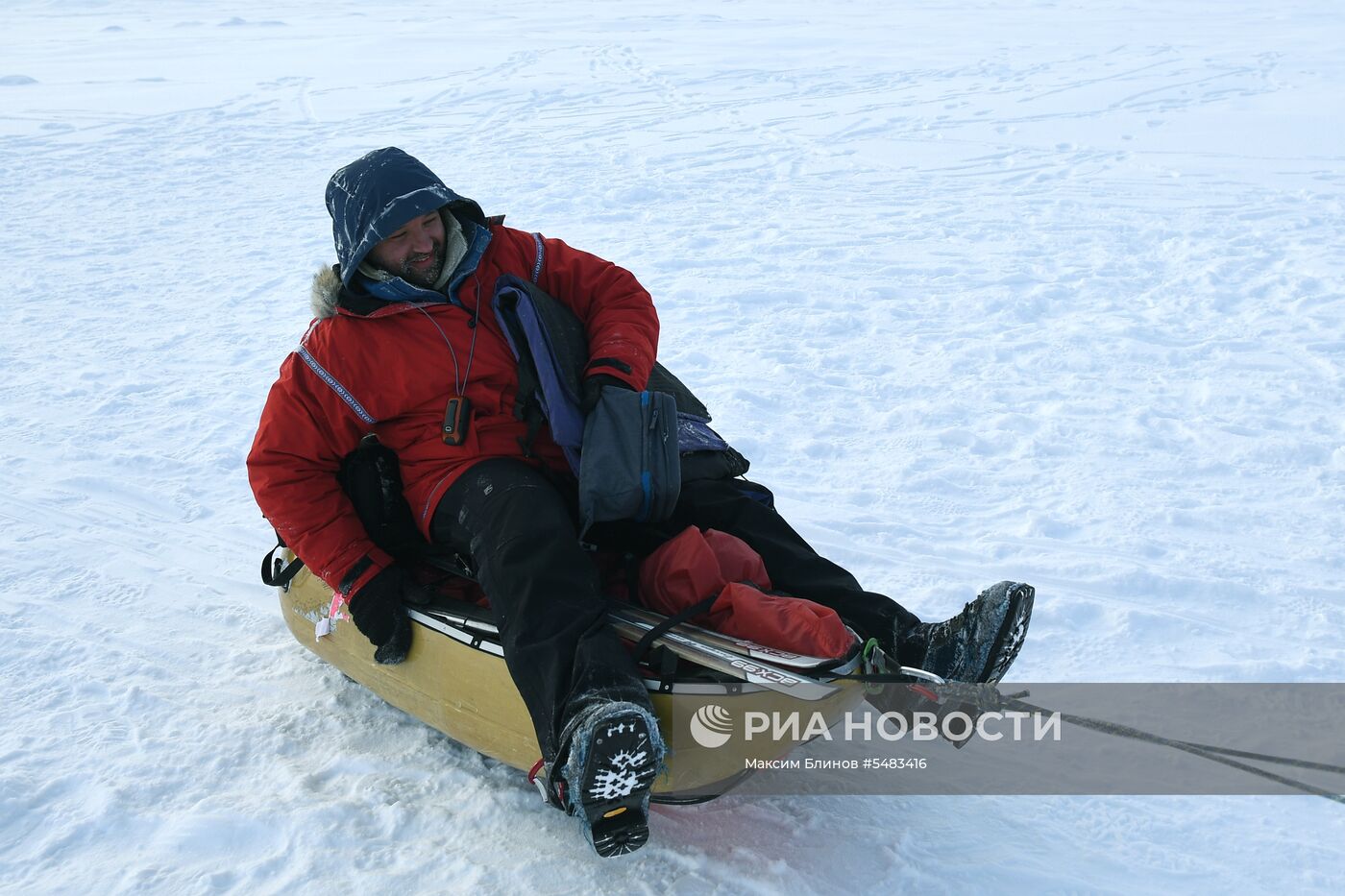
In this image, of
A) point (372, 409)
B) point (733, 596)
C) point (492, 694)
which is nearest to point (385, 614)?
point (492, 694)

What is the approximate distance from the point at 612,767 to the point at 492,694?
0.57 metres

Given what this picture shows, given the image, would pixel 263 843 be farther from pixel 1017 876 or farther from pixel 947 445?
pixel 947 445

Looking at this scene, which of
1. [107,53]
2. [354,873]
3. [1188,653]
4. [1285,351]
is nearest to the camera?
[354,873]

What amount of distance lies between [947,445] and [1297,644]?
1592 millimetres

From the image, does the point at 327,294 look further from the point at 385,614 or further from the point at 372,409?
the point at 385,614

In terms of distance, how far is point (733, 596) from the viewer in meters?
2.56

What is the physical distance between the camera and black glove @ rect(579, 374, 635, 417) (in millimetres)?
2885

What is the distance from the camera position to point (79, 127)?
11.3 m

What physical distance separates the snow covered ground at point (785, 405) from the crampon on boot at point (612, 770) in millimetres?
256

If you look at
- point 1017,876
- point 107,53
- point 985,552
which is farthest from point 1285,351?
point 107,53

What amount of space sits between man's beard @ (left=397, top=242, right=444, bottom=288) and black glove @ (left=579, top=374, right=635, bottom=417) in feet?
1.58

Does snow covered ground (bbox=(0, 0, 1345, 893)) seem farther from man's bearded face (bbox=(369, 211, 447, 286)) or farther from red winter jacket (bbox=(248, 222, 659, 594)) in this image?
man's bearded face (bbox=(369, 211, 447, 286))

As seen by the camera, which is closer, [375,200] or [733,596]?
[733,596]

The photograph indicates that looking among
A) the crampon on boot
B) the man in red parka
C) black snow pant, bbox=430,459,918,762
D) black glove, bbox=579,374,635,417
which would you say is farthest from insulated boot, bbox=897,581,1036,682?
black glove, bbox=579,374,635,417
